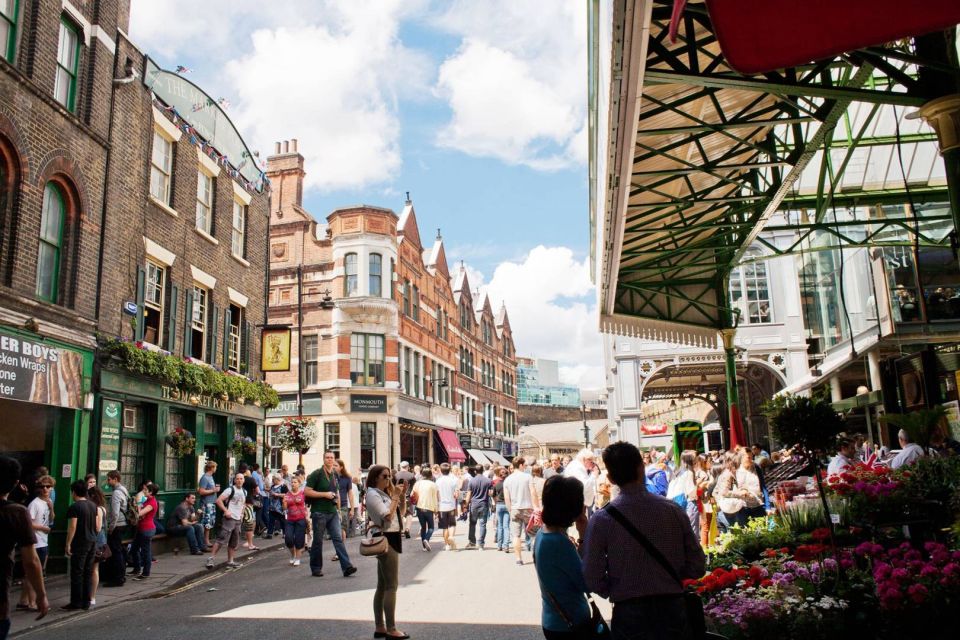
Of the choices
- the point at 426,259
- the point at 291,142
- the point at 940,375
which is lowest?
the point at 940,375

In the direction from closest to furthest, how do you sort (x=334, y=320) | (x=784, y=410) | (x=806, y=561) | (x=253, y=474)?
(x=806, y=561) → (x=784, y=410) → (x=253, y=474) → (x=334, y=320)

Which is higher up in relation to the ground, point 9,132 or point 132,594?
point 9,132

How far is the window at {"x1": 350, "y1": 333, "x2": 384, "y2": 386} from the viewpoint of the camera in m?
33.7

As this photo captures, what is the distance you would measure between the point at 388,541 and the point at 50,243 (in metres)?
9.41

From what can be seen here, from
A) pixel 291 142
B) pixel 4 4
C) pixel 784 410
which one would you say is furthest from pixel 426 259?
pixel 784 410

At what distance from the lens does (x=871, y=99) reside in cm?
617

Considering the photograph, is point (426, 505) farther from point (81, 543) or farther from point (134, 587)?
point (81, 543)

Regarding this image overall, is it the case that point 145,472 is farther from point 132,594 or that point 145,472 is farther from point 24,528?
point 24,528

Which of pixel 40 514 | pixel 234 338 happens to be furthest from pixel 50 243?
pixel 234 338

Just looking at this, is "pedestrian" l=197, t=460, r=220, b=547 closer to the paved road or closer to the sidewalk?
the sidewalk

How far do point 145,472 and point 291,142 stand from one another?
2336cm

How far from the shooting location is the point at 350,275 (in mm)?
34125

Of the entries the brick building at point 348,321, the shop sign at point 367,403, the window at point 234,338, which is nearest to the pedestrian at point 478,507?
the window at point 234,338

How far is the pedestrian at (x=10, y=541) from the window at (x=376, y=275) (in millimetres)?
29270
